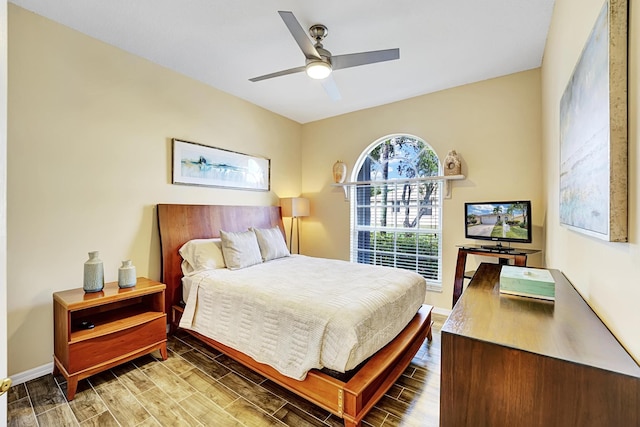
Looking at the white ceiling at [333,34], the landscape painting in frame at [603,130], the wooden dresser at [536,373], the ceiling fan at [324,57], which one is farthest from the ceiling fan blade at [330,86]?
the wooden dresser at [536,373]

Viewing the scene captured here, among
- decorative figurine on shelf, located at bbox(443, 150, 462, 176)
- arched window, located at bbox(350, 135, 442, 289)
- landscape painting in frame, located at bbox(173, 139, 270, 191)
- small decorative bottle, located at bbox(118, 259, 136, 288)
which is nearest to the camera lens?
small decorative bottle, located at bbox(118, 259, 136, 288)

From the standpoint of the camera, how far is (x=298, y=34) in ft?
6.45

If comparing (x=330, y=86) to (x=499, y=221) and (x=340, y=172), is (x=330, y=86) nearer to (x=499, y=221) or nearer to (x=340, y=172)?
(x=340, y=172)

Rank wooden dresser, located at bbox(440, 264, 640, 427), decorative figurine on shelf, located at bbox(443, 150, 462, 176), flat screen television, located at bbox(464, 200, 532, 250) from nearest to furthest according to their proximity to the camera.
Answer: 1. wooden dresser, located at bbox(440, 264, 640, 427)
2. flat screen television, located at bbox(464, 200, 532, 250)
3. decorative figurine on shelf, located at bbox(443, 150, 462, 176)

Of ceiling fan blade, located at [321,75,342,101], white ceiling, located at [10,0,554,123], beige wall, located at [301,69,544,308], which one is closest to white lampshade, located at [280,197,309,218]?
beige wall, located at [301,69,544,308]

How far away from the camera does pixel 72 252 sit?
2439 millimetres

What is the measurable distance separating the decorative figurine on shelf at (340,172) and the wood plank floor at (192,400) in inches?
106

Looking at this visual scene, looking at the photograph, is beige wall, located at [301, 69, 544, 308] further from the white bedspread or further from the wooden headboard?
the wooden headboard

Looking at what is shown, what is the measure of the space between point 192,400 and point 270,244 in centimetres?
186

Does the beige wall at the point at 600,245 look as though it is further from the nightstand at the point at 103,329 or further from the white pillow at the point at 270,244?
the nightstand at the point at 103,329

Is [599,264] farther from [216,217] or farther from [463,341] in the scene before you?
[216,217]

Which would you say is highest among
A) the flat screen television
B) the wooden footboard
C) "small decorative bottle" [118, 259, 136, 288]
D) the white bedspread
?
the flat screen television

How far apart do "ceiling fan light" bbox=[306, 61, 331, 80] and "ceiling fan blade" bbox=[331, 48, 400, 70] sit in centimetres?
10

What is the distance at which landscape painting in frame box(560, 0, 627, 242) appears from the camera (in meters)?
0.91
